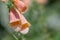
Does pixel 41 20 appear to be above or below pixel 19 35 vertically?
above

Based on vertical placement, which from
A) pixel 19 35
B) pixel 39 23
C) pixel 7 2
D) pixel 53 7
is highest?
pixel 53 7

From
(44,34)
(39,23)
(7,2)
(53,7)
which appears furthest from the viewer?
(53,7)

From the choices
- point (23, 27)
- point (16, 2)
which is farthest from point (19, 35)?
point (16, 2)

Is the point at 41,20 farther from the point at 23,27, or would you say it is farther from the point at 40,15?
the point at 23,27

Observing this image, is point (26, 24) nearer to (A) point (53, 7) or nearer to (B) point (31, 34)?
(B) point (31, 34)

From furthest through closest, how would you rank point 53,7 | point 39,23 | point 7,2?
point 53,7 < point 39,23 < point 7,2

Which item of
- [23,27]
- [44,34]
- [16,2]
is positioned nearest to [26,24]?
[23,27]

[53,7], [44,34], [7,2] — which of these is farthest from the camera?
[53,7]

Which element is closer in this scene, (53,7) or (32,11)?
(32,11)

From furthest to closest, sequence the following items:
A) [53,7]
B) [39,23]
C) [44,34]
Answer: [53,7]
[39,23]
[44,34]
